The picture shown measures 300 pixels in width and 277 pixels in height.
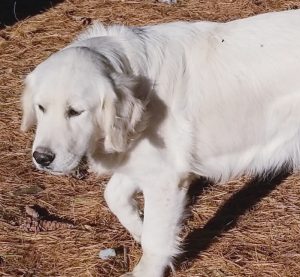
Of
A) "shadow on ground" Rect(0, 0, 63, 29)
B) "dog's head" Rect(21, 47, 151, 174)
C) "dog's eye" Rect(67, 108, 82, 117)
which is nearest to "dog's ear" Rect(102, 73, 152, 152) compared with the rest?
"dog's head" Rect(21, 47, 151, 174)

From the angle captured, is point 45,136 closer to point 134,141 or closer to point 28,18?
point 134,141

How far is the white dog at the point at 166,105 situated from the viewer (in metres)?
3.32

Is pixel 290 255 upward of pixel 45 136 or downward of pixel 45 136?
downward

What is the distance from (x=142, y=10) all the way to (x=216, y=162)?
11.6 ft

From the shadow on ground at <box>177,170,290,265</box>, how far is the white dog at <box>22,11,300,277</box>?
398 millimetres

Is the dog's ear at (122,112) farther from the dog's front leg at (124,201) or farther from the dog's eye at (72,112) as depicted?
the dog's front leg at (124,201)

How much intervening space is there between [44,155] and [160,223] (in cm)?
87

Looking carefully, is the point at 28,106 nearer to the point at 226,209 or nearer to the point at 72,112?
the point at 72,112

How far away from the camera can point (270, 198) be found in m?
4.72

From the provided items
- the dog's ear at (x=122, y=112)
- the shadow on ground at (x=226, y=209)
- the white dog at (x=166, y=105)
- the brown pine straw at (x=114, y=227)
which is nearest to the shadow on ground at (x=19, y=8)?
the brown pine straw at (x=114, y=227)

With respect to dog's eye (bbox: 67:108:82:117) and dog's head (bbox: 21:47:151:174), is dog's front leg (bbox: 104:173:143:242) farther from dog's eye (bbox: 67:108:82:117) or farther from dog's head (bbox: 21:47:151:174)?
dog's eye (bbox: 67:108:82:117)

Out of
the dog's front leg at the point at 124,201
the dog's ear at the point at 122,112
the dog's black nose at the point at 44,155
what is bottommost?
the dog's front leg at the point at 124,201

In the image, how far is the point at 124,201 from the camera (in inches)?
162

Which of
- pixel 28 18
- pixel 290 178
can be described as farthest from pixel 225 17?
pixel 290 178
